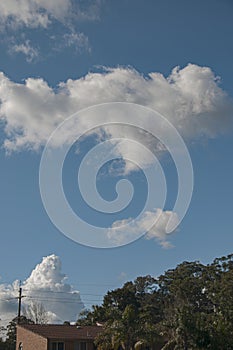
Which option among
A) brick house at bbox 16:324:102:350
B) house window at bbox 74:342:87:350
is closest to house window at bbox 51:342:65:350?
brick house at bbox 16:324:102:350

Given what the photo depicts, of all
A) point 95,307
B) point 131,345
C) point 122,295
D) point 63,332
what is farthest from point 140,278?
point 131,345

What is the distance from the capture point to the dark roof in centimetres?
5520

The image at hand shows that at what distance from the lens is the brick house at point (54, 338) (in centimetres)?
5447

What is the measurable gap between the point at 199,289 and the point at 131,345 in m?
32.0

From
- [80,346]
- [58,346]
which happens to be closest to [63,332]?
[80,346]

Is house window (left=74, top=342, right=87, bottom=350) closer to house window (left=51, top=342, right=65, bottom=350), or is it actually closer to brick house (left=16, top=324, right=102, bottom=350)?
brick house (left=16, top=324, right=102, bottom=350)

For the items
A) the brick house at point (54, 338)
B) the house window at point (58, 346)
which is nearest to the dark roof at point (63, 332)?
the brick house at point (54, 338)

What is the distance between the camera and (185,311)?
152ft

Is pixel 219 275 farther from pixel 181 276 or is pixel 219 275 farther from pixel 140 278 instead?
pixel 140 278

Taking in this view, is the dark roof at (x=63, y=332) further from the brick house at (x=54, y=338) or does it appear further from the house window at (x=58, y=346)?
the house window at (x=58, y=346)

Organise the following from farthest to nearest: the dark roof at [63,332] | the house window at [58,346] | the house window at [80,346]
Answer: the house window at [80,346], the dark roof at [63,332], the house window at [58,346]

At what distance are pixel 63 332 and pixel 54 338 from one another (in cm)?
221

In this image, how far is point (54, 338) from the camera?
54469mm

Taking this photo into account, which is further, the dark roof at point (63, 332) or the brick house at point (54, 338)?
the dark roof at point (63, 332)
